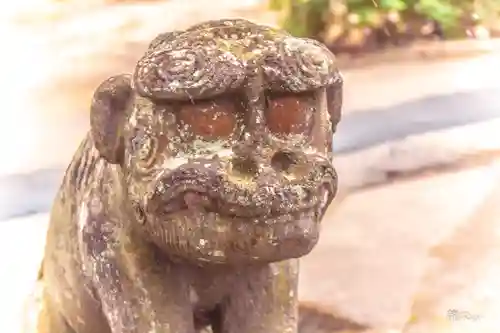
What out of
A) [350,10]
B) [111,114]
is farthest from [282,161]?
[350,10]

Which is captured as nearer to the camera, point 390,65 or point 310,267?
point 310,267

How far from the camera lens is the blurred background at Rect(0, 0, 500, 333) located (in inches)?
46.8

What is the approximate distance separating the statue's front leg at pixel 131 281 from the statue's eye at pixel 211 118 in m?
0.12

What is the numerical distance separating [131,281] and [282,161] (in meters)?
0.16

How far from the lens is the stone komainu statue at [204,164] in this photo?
0.59 m

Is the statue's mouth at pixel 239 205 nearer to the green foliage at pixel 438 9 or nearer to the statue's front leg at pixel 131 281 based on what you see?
the statue's front leg at pixel 131 281

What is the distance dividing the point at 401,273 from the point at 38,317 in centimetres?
52

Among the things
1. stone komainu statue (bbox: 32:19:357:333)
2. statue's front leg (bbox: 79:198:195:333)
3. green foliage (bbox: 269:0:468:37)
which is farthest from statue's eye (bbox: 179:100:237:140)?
green foliage (bbox: 269:0:468:37)

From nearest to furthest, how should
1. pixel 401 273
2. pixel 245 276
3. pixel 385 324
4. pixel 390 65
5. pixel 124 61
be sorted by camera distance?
pixel 245 276 < pixel 385 324 < pixel 401 273 < pixel 124 61 < pixel 390 65

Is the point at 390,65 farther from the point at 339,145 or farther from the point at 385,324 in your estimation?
the point at 385,324

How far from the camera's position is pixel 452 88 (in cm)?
153

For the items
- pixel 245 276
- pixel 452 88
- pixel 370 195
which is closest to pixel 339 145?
pixel 370 195

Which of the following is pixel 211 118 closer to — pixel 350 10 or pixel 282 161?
pixel 282 161

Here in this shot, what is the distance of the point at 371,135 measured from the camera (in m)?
1.51
